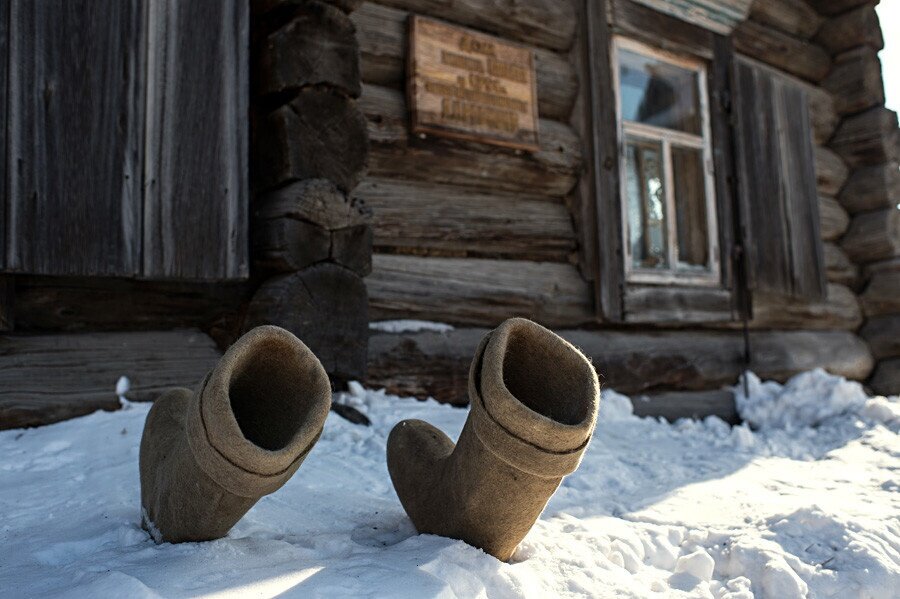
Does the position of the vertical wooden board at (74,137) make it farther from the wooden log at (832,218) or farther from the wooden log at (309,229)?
the wooden log at (832,218)

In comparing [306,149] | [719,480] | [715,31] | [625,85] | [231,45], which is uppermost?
[715,31]

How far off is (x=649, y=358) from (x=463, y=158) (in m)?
1.75

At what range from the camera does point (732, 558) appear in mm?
1914

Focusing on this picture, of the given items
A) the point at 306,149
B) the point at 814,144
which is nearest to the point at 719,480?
the point at 306,149

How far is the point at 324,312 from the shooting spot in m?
2.75

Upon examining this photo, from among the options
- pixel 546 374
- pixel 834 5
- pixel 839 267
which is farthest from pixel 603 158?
pixel 834 5

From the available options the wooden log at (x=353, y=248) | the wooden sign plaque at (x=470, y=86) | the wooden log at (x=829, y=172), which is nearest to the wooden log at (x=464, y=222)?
the wooden sign plaque at (x=470, y=86)

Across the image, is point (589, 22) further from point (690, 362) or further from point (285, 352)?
point (285, 352)

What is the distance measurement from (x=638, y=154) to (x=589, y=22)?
974mm

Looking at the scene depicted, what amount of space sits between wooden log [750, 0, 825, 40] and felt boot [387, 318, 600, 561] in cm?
499

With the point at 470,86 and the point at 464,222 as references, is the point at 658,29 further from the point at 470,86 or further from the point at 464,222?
the point at 464,222

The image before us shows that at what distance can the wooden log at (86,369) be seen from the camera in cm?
243

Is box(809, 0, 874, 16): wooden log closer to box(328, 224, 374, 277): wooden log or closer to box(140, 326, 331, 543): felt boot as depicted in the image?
box(328, 224, 374, 277): wooden log

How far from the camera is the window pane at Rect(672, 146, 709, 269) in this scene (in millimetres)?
5020
